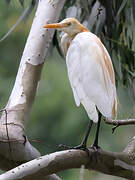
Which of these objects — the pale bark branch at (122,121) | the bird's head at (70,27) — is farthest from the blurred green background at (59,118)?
the pale bark branch at (122,121)

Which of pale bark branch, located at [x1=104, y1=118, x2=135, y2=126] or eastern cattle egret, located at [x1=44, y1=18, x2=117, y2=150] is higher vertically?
eastern cattle egret, located at [x1=44, y1=18, x2=117, y2=150]

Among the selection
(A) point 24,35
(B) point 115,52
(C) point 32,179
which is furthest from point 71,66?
(A) point 24,35

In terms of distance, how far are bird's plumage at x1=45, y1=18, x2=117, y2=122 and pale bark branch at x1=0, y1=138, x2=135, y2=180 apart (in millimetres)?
121

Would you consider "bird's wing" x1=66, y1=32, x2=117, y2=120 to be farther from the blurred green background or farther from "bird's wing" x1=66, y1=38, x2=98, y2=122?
the blurred green background

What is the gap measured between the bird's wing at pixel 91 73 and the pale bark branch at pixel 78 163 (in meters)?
0.12

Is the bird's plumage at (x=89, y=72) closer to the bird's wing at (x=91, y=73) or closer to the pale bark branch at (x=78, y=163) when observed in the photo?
the bird's wing at (x=91, y=73)

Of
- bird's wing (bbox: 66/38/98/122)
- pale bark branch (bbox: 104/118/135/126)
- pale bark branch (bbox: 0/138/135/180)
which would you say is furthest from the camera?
bird's wing (bbox: 66/38/98/122)

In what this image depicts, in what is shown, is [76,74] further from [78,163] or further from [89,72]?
[78,163]

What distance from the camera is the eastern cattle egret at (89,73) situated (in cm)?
133

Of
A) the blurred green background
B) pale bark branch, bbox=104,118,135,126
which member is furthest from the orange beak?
the blurred green background

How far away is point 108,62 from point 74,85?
116 mm

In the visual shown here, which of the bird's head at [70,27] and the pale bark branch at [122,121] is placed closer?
the pale bark branch at [122,121]

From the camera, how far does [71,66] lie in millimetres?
1431

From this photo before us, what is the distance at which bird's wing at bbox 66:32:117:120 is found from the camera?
1.33 meters
